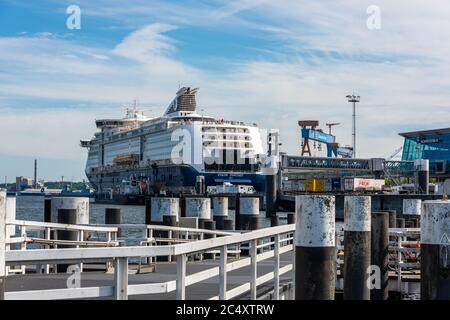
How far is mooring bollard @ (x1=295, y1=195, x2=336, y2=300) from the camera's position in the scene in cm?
937

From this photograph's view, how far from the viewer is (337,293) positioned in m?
15.5

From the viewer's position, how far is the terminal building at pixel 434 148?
94.6 metres

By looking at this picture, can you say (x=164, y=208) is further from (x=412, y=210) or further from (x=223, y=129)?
(x=223, y=129)

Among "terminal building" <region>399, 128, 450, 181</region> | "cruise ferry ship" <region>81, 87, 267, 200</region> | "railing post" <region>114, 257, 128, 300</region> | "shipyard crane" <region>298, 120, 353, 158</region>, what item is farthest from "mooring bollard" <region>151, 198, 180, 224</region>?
"shipyard crane" <region>298, 120, 353, 158</region>

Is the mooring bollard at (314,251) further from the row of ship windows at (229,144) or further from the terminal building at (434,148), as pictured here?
the row of ship windows at (229,144)

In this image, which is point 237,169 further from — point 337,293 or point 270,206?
point 337,293

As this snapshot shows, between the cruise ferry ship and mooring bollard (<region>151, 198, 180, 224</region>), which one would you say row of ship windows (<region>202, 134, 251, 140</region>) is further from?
mooring bollard (<region>151, 198, 180, 224</region>)

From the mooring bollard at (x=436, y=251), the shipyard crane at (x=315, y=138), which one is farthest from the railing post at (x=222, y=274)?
the shipyard crane at (x=315, y=138)

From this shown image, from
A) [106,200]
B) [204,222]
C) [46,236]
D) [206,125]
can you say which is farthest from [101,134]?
[46,236]

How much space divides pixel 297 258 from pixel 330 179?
7796cm

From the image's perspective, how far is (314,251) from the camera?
370 inches

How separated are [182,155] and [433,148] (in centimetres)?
2831

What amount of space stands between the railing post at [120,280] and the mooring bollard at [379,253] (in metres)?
8.24

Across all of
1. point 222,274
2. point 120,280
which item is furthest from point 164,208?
point 120,280
